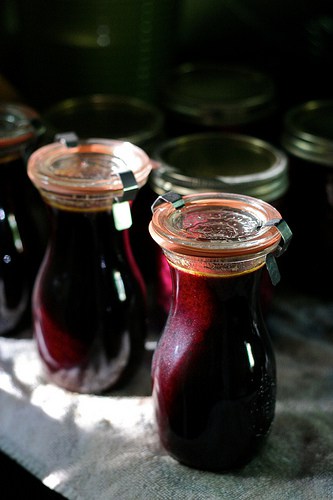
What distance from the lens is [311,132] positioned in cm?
109

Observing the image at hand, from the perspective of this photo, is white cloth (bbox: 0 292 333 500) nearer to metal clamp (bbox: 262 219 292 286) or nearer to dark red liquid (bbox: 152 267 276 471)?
dark red liquid (bbox: 152 267 276 471)

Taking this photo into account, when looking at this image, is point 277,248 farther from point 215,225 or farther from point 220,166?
point 220,166

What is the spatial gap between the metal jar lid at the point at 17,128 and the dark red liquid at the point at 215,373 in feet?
0.97

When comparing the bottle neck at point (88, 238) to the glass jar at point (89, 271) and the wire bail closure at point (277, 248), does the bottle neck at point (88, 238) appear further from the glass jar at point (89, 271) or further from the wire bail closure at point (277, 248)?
the wire bail closure at point (277, 248)

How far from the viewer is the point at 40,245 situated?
100 centimetres

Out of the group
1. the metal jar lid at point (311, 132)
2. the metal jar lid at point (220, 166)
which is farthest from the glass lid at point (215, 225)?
the metal jar lid at point (311, 132)

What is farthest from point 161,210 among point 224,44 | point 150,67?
point 224,44

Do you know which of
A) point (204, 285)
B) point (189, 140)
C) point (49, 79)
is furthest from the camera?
point (49, 79)

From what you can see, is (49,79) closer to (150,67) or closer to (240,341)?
(150,67)

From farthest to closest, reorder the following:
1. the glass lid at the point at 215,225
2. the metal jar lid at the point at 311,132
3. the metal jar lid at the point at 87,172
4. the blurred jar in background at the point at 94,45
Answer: the blurred jar in background at the point at 94,45
the metal jar lid at the point at 311,132
the metal jar lid at the point at 87,172
the glass lid at the point at 215,225

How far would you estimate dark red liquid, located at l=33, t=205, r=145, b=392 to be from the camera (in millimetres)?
815

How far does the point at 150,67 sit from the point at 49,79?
16 cm

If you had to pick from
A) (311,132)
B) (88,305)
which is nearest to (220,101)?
(311,132)

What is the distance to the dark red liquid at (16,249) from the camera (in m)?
0.94
